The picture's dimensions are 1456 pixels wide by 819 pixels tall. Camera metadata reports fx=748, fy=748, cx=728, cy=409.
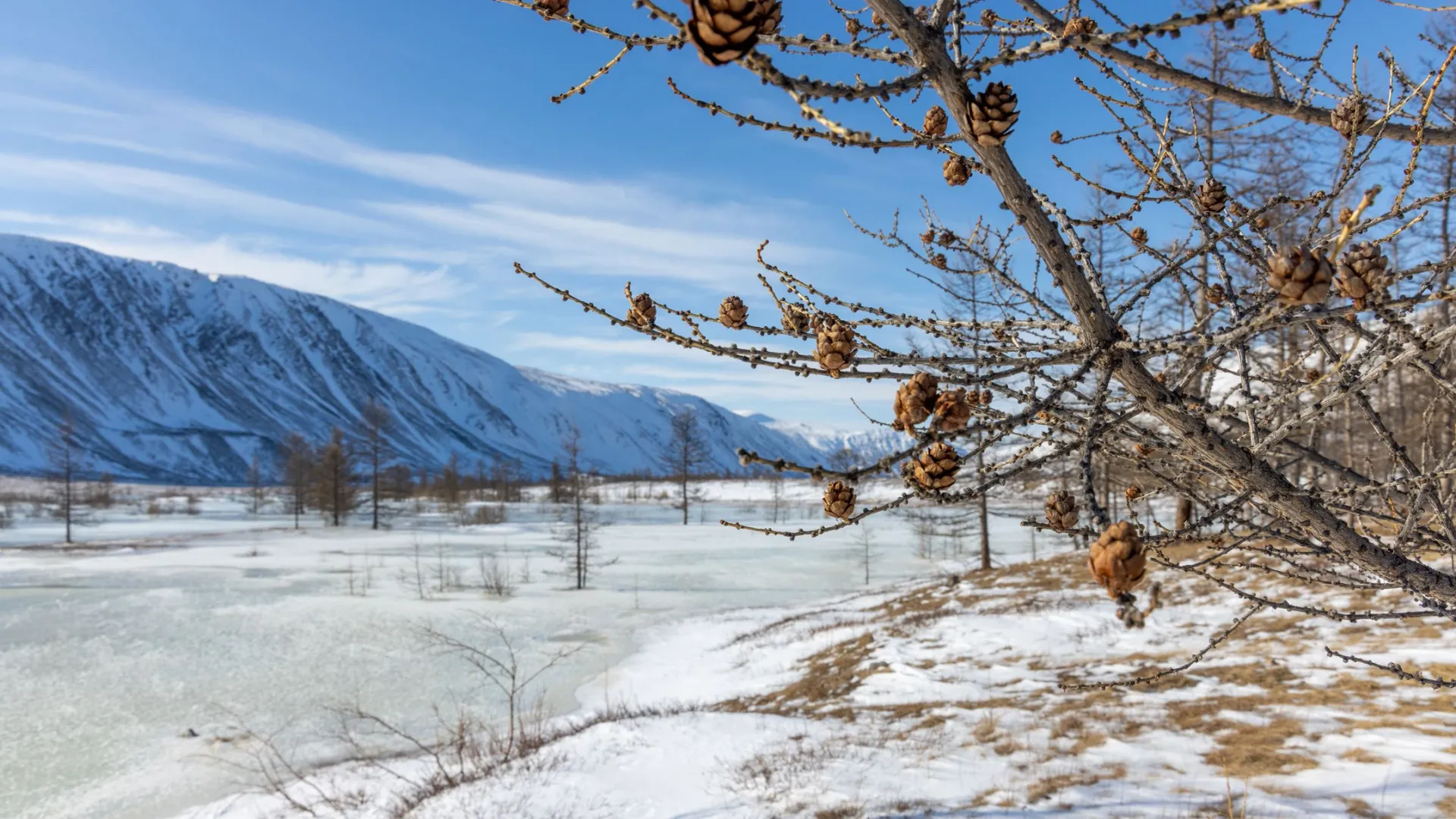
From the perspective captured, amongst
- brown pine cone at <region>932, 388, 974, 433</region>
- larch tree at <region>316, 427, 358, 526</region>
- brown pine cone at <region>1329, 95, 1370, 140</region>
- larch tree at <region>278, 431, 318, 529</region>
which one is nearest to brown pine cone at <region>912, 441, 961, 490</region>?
brown pine cone at <region>932, 388, 974, 433</region>

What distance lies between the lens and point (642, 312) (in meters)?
1.52

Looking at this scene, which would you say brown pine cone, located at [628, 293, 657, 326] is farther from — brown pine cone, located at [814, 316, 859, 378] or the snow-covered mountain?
the snow-covered mountain

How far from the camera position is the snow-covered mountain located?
116625mm

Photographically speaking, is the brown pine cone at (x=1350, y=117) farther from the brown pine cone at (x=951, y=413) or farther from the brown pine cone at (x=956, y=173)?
the brown pine cone at (x=951, y=413)

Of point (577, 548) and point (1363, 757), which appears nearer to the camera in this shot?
point (1363, 757)

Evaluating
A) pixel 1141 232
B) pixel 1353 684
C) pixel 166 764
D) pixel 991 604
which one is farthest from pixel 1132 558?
pixel 991 604

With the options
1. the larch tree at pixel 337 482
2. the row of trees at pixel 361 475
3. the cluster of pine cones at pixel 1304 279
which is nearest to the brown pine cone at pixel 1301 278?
the cluster of pine cones at pixel 1304 279

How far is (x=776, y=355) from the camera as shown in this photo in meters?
1.34

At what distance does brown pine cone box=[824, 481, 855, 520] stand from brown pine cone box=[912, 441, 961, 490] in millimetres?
173

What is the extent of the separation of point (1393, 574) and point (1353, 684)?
7.60 meters

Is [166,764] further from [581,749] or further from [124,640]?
[124,640]

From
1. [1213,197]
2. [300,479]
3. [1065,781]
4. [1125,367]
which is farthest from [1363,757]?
[300,479]

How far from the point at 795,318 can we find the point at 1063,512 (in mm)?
661

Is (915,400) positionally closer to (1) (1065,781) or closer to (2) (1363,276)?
(2) (1363,276)
